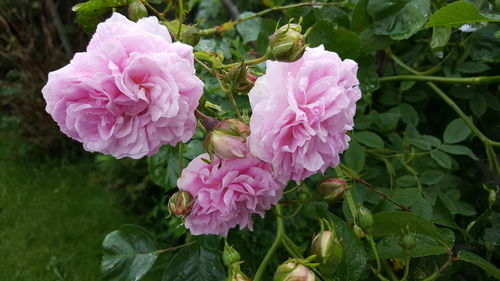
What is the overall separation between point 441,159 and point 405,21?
0.27 m

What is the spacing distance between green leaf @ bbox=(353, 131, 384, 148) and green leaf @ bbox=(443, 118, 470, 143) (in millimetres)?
129

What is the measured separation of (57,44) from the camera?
2.76m

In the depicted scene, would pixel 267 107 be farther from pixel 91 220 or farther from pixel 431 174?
pixel 91 220

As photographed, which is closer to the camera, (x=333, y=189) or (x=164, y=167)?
(x=333, y=189)

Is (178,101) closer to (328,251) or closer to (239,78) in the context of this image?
(239,78)

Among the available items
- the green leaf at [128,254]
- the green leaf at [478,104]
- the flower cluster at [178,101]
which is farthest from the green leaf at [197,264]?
the green leaf at [478,104]

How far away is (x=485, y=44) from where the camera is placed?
28.7 inches

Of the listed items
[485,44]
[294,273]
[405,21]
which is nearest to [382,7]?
[405,21]

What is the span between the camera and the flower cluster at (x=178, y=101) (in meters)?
0.44

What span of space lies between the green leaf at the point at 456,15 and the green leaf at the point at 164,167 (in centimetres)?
49

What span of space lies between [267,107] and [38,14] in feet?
8.77

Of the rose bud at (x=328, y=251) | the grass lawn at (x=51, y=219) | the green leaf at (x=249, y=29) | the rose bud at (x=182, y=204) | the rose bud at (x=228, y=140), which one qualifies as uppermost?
the rose bud at (x=228, y=140)

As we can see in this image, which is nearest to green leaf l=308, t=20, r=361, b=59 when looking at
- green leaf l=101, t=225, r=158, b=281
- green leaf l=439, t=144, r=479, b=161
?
green leaf l=439, t=144, r=479, b=161

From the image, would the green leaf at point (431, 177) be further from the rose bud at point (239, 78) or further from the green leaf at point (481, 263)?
the rose bud at point (239, 78)
